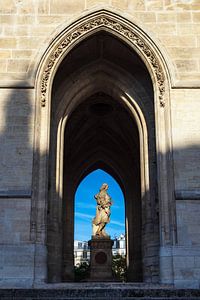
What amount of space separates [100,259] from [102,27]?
859cm

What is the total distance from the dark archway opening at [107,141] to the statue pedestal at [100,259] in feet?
4.22

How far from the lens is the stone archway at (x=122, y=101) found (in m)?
12.5

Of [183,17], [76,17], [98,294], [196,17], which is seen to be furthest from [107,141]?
[98,294]

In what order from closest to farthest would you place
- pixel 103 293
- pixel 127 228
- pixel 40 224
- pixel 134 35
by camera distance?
pixel 103 293
pixel 40 224
pixel 134 35
pixel 127 228

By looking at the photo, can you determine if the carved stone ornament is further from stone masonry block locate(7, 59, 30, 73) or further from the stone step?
the stone step

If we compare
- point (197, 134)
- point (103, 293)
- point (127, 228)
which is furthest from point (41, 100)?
point (127, 228)

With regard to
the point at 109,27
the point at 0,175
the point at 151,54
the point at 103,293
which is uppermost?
the point at 109,27

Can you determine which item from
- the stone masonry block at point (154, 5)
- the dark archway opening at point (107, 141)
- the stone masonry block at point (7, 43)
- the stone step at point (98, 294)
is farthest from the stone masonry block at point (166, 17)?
the stone step at point (98, 294)

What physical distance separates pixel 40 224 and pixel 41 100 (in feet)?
12.1

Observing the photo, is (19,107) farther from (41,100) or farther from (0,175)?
(0,175)

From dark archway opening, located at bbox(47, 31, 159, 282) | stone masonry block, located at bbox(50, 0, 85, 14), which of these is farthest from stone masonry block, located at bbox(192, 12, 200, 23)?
stone masonry block, located at bbox(50, 0, 85, 14)

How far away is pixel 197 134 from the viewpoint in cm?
1253

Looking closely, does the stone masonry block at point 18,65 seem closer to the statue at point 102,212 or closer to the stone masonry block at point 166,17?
the stone masonry block at point 166,17

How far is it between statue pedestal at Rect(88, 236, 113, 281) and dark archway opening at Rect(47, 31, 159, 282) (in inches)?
50.6
